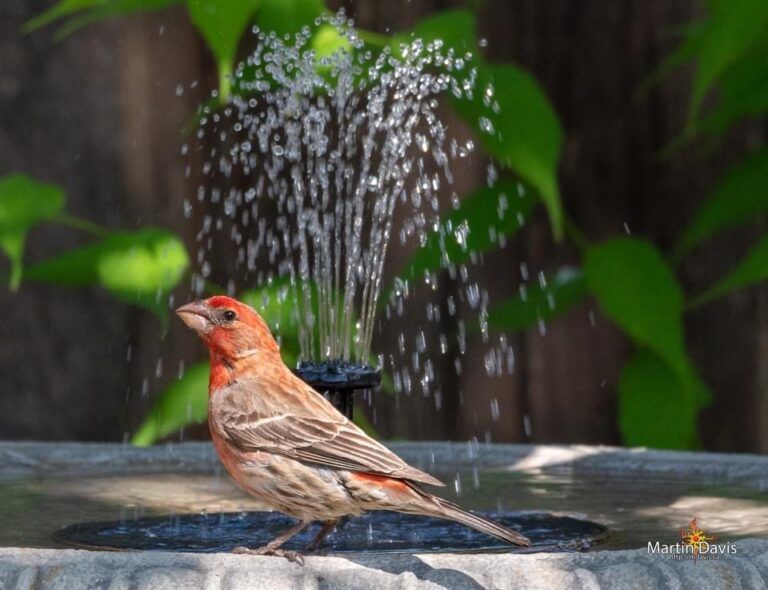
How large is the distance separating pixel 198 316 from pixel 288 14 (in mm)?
1913

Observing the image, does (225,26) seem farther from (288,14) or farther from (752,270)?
(752,270)

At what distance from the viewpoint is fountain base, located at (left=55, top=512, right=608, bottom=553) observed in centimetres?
308

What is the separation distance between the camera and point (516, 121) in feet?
16.1

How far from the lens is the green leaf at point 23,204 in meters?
4.86

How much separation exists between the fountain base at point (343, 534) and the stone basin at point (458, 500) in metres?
0.08

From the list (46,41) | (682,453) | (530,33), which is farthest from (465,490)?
(46,41)

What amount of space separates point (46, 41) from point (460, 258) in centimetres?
168

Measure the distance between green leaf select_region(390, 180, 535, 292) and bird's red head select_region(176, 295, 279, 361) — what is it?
182 cm

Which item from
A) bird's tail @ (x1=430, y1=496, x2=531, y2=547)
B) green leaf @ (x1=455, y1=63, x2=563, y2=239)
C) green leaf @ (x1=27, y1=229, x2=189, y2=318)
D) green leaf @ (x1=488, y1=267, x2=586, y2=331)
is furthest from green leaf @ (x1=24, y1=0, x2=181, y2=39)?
bird's tail @ (x1=430, y1=496, x2=531, y2=547)

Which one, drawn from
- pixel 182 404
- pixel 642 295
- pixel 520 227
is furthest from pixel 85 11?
pixel 642 295

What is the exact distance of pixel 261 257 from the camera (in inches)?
208

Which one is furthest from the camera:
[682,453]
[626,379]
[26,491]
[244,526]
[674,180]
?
[674,180]

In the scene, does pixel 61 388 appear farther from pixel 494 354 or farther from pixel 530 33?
pixel 530 33

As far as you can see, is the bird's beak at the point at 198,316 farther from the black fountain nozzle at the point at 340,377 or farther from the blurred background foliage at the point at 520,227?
the blurred background foliage at the point at 520,227
